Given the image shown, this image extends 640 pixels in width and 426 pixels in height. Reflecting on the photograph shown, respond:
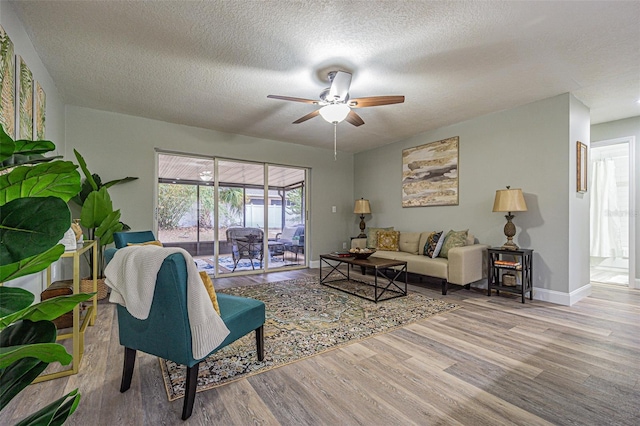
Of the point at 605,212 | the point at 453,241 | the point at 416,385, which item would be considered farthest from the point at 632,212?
the point at 416,385

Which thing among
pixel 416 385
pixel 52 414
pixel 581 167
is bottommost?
pixel 416 385

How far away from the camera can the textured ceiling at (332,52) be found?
2.15 metres

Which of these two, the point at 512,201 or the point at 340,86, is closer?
the point at 340,86

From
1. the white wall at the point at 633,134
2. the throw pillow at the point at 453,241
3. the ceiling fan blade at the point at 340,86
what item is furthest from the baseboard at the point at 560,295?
the ceiling fan blade at the point at 340,86

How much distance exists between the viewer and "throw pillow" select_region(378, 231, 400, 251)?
5.19m

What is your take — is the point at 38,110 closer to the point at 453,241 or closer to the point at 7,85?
the point at 7,85

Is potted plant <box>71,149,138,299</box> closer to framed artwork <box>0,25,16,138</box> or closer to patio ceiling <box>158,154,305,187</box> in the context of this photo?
patio ceiling <box>158,154,305,187</box>

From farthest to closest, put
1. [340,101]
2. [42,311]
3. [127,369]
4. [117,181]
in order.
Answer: [117,181] → [340,101] → [127,369] → [42,311]

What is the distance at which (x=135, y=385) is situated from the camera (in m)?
1.87

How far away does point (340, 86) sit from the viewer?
3.01 metres

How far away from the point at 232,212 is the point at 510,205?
4.21m

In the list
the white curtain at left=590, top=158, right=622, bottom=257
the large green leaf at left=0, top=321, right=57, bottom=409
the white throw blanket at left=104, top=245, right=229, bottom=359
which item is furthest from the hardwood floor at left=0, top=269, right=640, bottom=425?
the white curtain at left=590, top=158, right=622, bottom=257

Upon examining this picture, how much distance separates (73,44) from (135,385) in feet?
9.12

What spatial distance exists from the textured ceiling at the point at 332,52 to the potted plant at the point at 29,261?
75.1 inches
